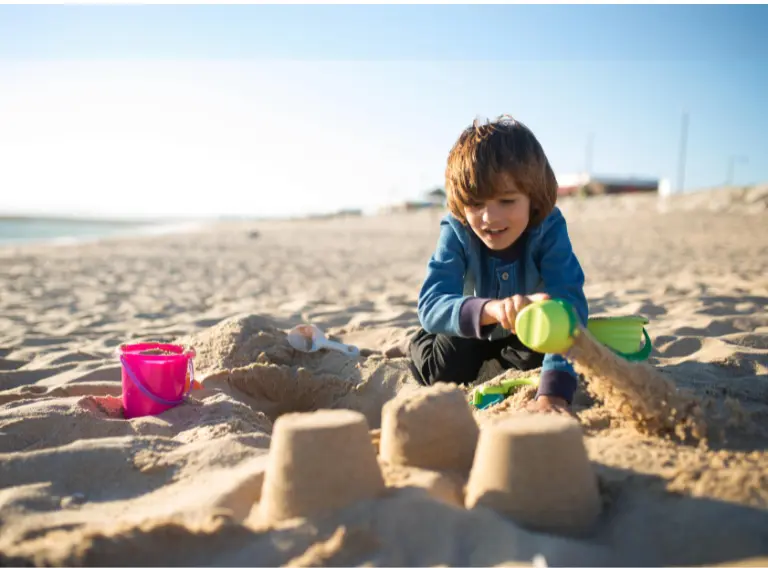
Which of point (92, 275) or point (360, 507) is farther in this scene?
point (92, 275)

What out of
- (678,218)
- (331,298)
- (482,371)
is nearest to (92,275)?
(331,298)

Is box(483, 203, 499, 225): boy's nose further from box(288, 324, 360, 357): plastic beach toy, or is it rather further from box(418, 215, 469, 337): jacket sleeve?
box(288, 324, 360, 357): plastic beach toy

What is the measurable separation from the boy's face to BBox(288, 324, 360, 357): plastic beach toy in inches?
36.7

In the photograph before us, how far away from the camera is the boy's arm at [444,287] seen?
2148mm

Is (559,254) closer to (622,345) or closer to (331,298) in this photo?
(622,345)

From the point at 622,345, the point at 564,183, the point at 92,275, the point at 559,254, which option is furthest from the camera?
the point at 564,183

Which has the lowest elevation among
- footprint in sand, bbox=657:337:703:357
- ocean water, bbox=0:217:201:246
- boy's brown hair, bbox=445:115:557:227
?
ocean water, bbox=0:217:201:246

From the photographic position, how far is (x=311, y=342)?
2.93 m

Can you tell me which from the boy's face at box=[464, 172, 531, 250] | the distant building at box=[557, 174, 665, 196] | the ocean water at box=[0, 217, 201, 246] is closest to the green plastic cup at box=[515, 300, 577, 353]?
the boy's face at box=[464, 172, 531, 250]

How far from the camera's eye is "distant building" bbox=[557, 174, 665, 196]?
26.2m

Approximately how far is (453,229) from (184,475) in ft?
3.94

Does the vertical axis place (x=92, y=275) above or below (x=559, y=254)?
below

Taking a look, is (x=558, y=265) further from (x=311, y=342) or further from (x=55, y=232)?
(x=55, y=232)

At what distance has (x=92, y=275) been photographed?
294 inches
